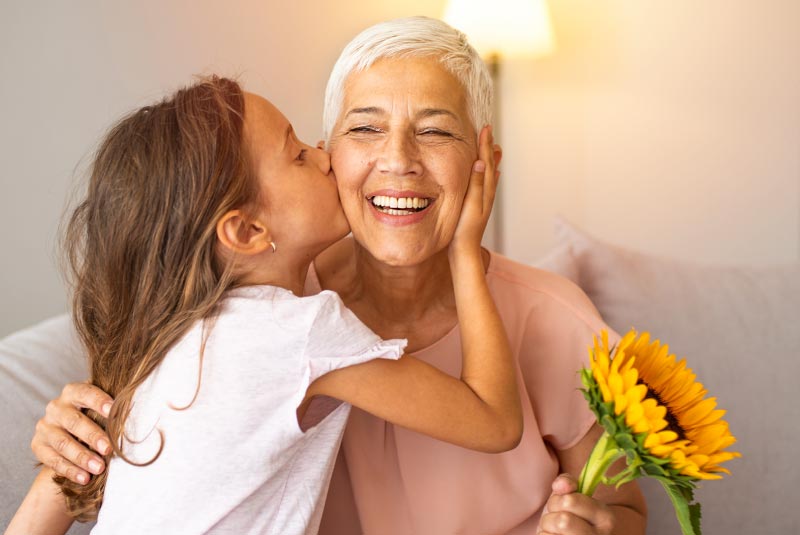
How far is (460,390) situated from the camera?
53.6 inches

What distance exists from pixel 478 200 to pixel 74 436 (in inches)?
31.9

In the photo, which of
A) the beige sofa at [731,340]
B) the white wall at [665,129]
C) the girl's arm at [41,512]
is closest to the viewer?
A: the girl's arm at [41,512]

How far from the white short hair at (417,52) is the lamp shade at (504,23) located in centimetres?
203

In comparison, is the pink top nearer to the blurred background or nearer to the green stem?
the green stem

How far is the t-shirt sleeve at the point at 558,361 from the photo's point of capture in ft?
5.63

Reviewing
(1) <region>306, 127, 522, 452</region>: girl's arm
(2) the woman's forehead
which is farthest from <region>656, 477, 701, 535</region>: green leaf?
(2) the woman's forehead

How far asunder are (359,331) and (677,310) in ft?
3.89

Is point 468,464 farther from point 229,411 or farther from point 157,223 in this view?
point 157,223

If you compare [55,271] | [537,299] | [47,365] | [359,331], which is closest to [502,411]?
[359,331]

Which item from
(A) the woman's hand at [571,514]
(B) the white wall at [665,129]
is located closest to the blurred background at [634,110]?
(B) the white wall at [665,129]

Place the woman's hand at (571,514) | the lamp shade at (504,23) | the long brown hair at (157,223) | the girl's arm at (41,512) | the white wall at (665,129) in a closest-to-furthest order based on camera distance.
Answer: the woman's hand at (571,514) → the long brown hair at (157,223) → the girl's arm at (41,512) → the lamp shade at (504,23) → the white wall at (665,129)

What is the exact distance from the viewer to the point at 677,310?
2225mm

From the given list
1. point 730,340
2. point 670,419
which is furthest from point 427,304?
point 730,340

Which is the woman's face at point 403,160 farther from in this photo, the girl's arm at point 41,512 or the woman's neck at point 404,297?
the girl's arm at point 41,512
